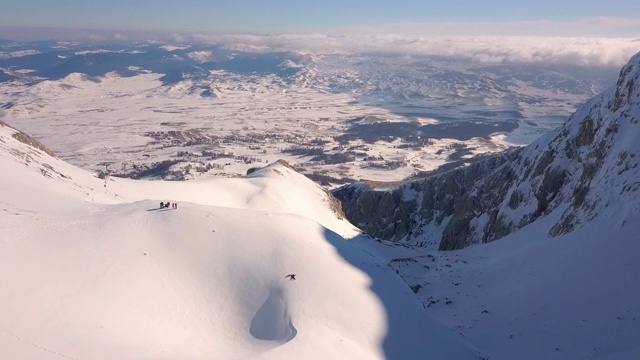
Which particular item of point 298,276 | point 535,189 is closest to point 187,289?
point 298,276

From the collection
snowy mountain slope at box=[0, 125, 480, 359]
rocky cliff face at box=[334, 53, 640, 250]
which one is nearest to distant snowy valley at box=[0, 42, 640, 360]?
snowy mountain slope at box=[0, 125, 480, 359]

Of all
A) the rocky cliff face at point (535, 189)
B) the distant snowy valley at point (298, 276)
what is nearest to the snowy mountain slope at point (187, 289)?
the distant snowy valley at point (298, 276)

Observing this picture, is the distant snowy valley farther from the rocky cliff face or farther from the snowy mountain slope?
the rocky cliff face

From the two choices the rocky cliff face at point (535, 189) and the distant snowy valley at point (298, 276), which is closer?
the distant snowy valley at point (298, 276)

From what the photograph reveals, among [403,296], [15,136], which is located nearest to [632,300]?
[403,296]

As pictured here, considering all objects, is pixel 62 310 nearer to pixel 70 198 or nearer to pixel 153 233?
pixel 153 233

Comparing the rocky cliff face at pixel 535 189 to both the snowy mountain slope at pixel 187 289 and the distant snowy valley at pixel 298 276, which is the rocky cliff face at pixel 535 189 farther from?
the snowy mountain slope at pixel 187 289
